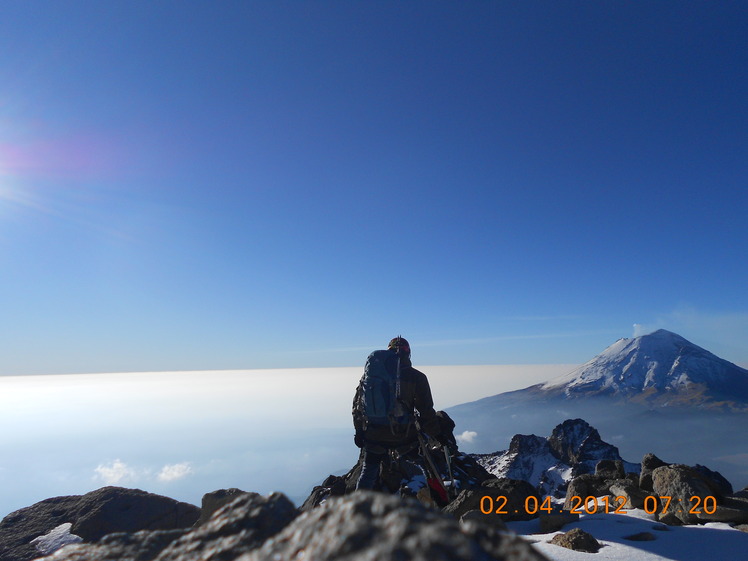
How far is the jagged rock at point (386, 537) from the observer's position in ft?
4.17

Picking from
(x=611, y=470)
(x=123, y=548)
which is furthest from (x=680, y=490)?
(x=123, y=548)

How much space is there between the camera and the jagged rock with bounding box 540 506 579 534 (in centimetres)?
767

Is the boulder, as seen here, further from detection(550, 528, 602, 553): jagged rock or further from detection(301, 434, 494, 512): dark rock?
detection(301, 434, 494, 512): dark rock

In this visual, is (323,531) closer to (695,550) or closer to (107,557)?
(107,557)

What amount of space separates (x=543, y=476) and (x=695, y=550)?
227 ft

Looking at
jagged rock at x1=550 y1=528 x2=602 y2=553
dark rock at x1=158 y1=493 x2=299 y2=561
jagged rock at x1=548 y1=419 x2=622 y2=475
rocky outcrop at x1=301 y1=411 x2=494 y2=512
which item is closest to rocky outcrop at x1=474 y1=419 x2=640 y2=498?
jagged rock at x1=548 y1=419 x2=622 y2=475

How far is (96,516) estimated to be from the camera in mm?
7742

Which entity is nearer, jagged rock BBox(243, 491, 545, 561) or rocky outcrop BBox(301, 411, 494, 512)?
jagged rock BBox(243, 491, 545, 561)

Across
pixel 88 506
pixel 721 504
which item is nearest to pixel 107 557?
pixel 88 506

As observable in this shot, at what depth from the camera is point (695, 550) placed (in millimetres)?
5906

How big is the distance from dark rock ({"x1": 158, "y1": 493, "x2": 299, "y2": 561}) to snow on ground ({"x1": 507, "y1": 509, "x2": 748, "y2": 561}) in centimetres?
463

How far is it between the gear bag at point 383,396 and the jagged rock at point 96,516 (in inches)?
173

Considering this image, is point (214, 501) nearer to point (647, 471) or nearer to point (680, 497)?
point (680, 497)
